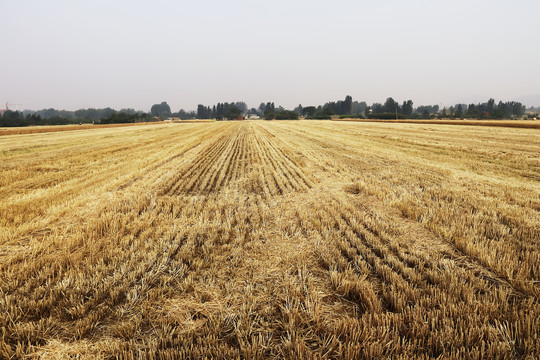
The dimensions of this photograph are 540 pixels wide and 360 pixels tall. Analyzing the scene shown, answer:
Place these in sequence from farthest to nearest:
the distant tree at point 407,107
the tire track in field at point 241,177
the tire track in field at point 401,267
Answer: the distant tree at point 407,107
the tire track in field at point 241,177
the tire track in field at point 401,267

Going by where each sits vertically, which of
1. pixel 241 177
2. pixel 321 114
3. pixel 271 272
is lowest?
pixel 271 272

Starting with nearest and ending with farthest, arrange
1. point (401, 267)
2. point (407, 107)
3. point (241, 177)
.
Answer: point (401, 267)
point (241, 177)
point (407, 107)

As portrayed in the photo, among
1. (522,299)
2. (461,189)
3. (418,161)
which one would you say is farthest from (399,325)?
(418,161)

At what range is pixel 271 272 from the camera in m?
3.10

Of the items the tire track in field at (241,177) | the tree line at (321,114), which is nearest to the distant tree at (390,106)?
the tree line at (321,114)

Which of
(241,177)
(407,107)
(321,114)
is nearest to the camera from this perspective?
(241,177)

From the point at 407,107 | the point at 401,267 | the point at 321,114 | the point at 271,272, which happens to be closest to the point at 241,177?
the point at 271,272

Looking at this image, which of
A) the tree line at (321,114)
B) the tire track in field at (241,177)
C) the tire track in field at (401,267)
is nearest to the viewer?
the tire track in field at (401,267)

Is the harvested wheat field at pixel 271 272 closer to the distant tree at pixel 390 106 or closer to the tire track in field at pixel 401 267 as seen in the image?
the tire track in field at pixel 401 267

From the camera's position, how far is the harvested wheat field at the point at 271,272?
6.66 feet

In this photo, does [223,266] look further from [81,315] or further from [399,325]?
[399,325]

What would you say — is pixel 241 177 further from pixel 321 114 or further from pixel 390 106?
pixel 390 106

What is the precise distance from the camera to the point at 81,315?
235 cm

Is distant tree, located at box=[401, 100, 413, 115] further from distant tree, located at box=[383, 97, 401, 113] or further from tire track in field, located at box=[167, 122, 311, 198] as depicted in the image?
tire track in field, located at box=[167, 122, 311, 198]
